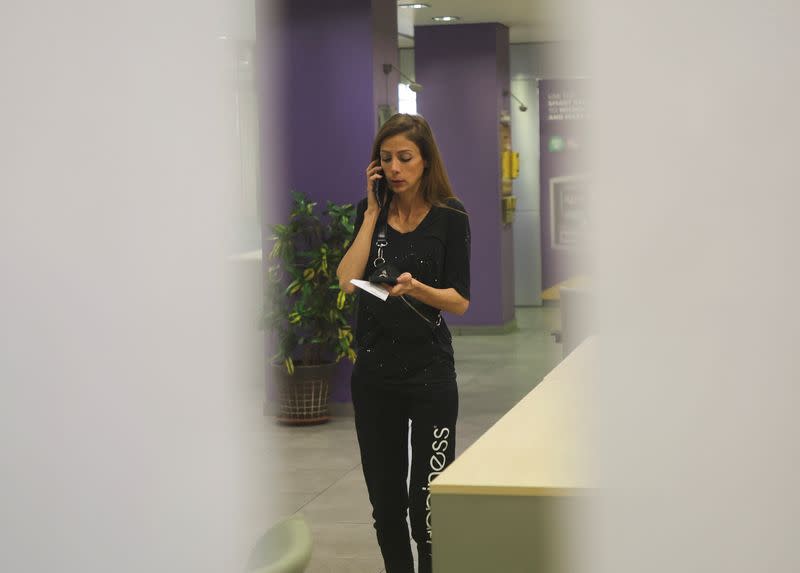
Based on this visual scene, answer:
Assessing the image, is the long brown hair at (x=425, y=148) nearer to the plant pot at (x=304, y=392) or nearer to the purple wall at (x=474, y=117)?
the plant pot at (x=304, y=392)

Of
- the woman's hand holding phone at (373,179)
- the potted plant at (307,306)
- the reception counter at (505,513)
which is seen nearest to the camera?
the reception counter at (505,513)

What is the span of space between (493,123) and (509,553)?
8163mm

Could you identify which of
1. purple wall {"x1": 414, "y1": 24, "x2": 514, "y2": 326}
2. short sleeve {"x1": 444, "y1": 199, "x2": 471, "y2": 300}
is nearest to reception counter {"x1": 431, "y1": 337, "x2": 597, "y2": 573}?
short sleeve {"x1": 444, "y1": 199, "x2": 471, "y2": 300}

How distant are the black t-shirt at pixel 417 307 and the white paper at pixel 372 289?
0.06 meters

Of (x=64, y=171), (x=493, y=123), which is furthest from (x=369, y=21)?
(x=64, y=171)

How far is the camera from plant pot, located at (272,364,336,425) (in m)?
5.91

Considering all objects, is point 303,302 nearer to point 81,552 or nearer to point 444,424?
point 444,424

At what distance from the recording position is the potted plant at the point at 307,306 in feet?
19.1

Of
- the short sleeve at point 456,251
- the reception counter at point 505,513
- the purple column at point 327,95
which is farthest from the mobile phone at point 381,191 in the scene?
the purple column at point 327,95

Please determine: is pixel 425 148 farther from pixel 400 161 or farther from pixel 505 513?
pixel 505 513

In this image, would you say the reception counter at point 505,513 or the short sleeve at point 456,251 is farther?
the short sleeve at point 456,251

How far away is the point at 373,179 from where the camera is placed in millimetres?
2582

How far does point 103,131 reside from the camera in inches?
61.6

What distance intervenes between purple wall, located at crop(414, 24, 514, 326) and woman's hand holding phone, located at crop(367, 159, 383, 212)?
6.93 metres
